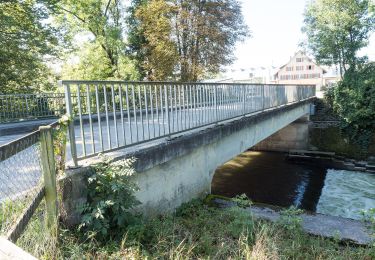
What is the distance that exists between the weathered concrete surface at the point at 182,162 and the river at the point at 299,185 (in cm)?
428

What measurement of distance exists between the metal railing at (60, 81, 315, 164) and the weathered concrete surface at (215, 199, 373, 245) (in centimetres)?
229

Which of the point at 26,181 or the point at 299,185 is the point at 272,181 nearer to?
the point at 299,185

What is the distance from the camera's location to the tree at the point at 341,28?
2394 cm

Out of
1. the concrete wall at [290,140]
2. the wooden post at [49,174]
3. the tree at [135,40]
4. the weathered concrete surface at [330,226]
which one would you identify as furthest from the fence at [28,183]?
the concrete wall at [290,140]

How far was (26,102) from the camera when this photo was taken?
33.5 feet

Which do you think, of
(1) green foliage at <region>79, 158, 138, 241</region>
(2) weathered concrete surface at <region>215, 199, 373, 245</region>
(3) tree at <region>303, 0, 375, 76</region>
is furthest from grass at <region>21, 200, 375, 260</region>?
(3) tree at <region>303, 0, 375, 76</region>

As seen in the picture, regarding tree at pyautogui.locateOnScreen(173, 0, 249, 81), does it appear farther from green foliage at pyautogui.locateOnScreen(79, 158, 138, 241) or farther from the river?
green foliage at pyautogui.locateOnScreen(79, 158, 138, 241)

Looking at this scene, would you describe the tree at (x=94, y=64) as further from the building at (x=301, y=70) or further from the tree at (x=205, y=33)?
the building at (x=301, y=70)

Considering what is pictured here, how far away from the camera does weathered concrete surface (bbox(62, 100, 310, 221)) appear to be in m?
4.58

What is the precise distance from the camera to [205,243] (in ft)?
12.6

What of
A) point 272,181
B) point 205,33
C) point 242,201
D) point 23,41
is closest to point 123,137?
point 242,201

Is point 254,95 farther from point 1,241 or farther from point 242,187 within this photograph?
point 1,241

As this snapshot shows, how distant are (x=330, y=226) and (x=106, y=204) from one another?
406cm

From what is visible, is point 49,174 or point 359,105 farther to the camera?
point 359,105
